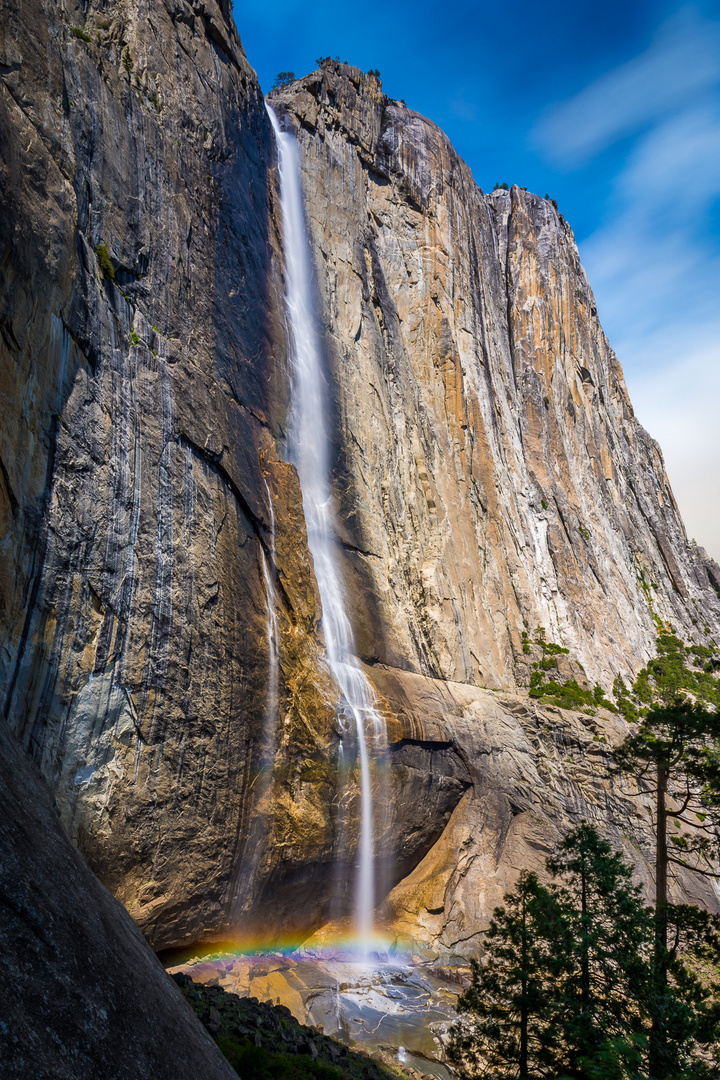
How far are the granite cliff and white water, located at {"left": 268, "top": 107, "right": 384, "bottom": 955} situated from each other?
0.74 meters

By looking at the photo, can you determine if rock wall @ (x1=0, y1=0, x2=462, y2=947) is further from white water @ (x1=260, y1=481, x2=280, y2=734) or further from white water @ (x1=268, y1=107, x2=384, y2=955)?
white water @ (x1=268, y1=107, x2=384, y2=955)

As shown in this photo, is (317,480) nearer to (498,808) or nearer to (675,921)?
(498,808)

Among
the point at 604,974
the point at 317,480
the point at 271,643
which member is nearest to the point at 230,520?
the point at 271,643

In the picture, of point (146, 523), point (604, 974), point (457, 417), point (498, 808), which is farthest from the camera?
point (457, 417)

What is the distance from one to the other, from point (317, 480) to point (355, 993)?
15462mm

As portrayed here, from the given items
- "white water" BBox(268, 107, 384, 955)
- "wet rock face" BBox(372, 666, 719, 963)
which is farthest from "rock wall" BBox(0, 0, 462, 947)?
"wet rock face" BBox(372, 666, 719, 963)

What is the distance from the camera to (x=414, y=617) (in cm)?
2512

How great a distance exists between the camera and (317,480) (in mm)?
23531

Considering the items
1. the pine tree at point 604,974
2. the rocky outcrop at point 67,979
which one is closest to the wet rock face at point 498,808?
the pine tree at point 604,974

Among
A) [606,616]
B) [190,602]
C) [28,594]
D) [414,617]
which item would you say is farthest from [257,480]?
[606,616]

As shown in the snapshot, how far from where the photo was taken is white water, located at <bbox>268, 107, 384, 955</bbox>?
17.7m

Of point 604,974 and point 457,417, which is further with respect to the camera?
point 457,417

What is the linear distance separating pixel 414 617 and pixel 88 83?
19.1 m

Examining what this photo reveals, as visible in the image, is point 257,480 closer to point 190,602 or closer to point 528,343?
point 190,602
